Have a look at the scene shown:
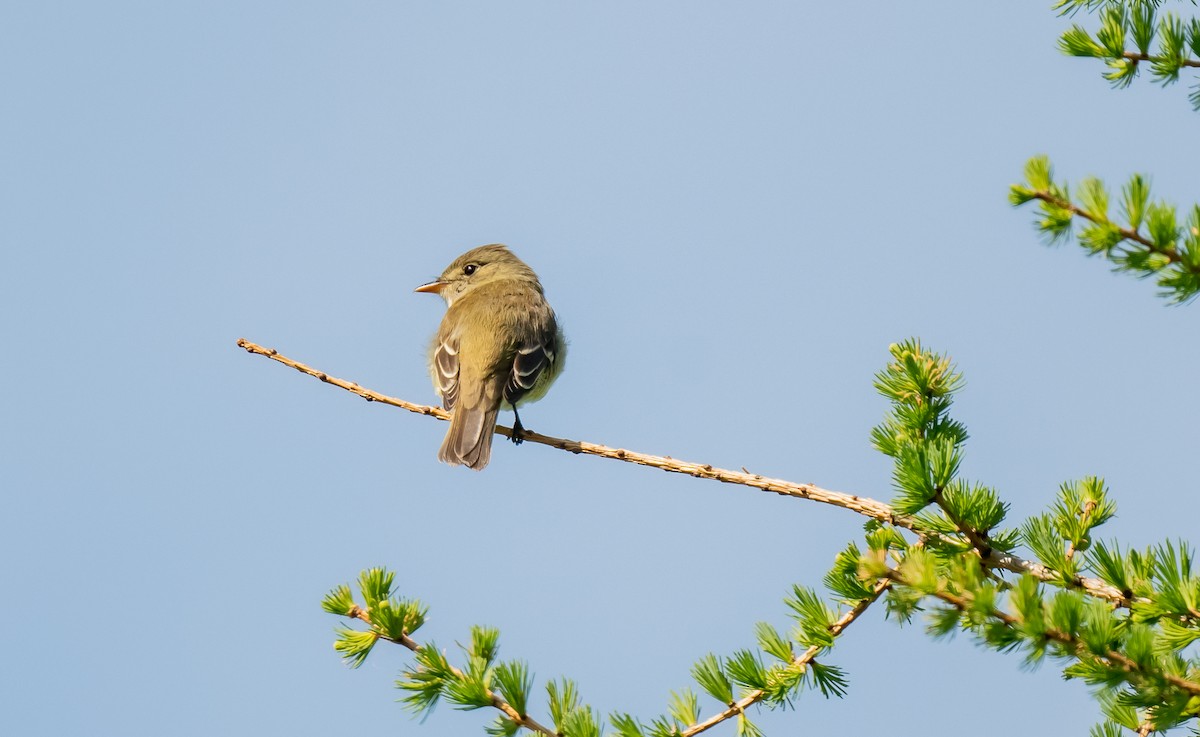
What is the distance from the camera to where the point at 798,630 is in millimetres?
3020

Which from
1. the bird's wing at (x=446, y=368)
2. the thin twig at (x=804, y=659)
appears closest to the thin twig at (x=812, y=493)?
the thin twig at (x=804, y=659)

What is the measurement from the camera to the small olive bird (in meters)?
6.73

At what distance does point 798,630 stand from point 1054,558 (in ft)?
2.18

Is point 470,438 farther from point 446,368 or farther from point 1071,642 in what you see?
point 1071,642

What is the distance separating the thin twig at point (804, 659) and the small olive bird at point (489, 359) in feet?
12.1

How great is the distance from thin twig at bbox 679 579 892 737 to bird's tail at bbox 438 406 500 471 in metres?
3.69

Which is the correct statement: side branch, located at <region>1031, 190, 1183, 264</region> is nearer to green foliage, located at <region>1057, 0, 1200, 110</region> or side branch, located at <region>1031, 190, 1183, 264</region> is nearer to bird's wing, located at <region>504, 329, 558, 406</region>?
green foliage, located at <region>1057, 0, 1200, 110</region>

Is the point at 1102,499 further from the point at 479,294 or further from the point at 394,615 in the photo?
the point at 479,294

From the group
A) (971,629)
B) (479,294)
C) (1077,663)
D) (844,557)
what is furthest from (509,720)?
(479,294)

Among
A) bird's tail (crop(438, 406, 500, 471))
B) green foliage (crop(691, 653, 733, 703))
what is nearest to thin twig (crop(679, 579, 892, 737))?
green foliage (crop(691, 653, 733, 703))

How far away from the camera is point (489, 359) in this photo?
7164 millimetres

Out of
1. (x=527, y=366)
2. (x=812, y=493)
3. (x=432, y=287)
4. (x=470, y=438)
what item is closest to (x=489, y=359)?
(x=527, y=366)

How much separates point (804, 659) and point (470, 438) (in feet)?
12.9

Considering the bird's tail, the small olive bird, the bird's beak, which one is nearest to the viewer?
the bird's tail
